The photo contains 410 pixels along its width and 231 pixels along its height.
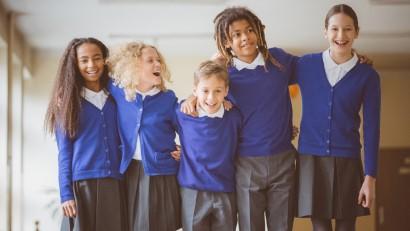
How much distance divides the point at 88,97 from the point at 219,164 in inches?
15.4

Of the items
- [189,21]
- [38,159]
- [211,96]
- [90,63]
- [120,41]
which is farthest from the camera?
[38,159]

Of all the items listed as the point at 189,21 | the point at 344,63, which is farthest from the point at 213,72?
the point at 189,21

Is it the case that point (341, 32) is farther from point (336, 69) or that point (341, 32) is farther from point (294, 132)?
point (294, 132)

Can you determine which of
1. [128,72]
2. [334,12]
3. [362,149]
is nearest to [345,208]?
[362,149]

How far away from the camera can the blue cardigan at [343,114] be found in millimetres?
1640

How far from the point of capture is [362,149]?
173cm

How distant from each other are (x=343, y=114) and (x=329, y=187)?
194mm

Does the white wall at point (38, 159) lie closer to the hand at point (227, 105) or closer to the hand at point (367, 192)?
the hand at point (227, 105)

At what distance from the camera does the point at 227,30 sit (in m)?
1.66

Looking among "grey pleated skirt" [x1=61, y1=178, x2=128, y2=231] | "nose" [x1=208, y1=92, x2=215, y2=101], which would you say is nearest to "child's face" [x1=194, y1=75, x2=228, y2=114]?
"nose" [x1=208, y1=92, x2=215, y2=101]

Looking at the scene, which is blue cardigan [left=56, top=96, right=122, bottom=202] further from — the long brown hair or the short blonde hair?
the short blonde hair

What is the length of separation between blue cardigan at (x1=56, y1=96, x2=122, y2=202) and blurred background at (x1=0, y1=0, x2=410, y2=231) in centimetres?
141

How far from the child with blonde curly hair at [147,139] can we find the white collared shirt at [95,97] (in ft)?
0.11

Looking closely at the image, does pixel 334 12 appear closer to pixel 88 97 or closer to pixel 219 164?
pixel 219 164
